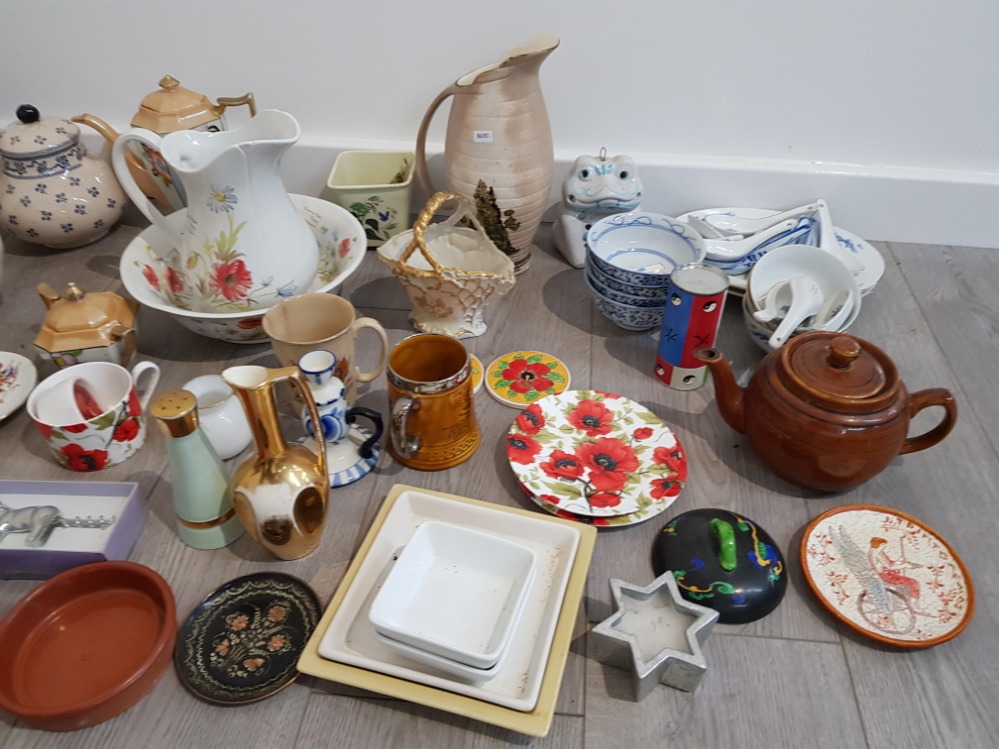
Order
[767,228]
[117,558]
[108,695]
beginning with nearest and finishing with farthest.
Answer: [108,695] → [117,558] → [767,228]

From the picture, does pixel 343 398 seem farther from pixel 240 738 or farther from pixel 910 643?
pixel 910 643

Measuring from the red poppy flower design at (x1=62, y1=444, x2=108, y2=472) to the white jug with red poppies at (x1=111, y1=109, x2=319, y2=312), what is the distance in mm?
214

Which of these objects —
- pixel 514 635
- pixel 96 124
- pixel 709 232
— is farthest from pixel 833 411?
pixel 96 124

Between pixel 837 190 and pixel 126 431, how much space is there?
1.11m

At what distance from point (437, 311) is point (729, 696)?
586mm

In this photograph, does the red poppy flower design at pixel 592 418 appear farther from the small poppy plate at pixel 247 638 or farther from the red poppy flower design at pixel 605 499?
the small poppy plate at pixel 247 638

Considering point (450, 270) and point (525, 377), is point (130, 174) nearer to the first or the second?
point (450, 270)

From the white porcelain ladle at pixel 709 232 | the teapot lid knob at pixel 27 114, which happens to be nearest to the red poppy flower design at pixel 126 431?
the teapot lid knob at pixel 27 114

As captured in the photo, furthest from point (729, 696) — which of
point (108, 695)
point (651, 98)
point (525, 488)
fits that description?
point (651, 98)

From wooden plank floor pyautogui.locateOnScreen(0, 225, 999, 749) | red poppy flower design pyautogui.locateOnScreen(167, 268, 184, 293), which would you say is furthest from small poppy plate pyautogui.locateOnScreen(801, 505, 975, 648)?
red poppy flower design pyautogui.locateOnScreen(167, 268, 184, 293)

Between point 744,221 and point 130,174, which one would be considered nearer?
point 130,174

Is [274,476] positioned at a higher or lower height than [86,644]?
higher

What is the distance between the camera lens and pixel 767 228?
1.11m

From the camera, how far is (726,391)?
797 mm
